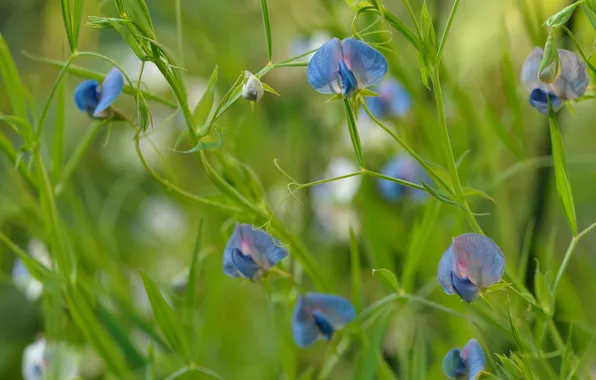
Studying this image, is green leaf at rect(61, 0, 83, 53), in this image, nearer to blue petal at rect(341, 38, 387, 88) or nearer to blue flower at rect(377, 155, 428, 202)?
blue petal at rect(341, 38, 387, 88)

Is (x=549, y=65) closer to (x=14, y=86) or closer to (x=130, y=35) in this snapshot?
(x=130, y=35)

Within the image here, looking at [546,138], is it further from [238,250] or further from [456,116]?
[238,250]

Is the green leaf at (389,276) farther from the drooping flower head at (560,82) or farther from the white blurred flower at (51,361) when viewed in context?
the white blurred flower at (51,361)

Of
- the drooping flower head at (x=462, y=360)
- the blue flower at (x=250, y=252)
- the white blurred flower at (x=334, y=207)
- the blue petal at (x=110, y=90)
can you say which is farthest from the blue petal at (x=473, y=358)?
the white blurred flower at (x=334, y=207)

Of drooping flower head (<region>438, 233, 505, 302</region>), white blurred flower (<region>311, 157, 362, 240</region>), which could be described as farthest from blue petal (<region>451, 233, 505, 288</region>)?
white blurred flower (<region>311, 157, 362, 240</region>)

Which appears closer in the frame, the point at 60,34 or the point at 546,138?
the point at 546,138

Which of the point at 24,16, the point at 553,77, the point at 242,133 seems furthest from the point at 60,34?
the point at 553,77

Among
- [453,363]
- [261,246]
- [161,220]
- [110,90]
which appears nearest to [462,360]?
[453,363]
